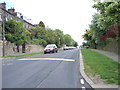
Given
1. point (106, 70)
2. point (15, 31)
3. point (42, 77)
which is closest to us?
point (42, 77)

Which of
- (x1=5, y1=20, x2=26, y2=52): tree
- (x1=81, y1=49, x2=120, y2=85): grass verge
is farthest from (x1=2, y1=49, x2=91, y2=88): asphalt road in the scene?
(x1=5, y1=20, x2=26, y2=52): tree

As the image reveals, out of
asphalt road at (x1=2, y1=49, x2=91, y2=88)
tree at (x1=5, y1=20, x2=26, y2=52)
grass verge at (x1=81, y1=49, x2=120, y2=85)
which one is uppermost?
tree at (x1=5, y1=20, x2=26, y2=52)

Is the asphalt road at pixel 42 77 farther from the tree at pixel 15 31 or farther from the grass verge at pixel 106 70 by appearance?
the tree at pixel 15 31

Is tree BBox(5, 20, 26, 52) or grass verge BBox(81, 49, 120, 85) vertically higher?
tree BBox(5, 20, 26, 52)

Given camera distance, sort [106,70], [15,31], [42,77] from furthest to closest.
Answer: [15,31] → [106,70] → [42,77]

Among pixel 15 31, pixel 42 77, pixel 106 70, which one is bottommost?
pixel 42 77

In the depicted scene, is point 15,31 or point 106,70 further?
point 15,31

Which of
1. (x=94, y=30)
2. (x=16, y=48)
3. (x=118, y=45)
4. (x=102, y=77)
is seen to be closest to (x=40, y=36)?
(x=16, y=48)

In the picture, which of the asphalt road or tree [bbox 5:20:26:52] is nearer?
the asphalt road

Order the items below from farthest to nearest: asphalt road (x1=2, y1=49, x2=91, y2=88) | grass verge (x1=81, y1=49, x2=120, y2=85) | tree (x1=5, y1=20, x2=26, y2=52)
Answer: tree (x1=5, y1=20, x2=26, y2=52), grass verge (x1=81, y1=49, x2=120, y2=85), asphalt road (x1=2, y1=49, x2=91, y2=88)

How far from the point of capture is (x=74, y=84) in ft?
22.5

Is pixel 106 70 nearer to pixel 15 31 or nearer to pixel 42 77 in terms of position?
pixel 42 77

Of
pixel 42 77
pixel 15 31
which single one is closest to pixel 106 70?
pixel 42 77

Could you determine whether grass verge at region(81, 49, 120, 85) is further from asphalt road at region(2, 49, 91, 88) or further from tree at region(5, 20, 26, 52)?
tree at region(5, 20, 26, 52)
